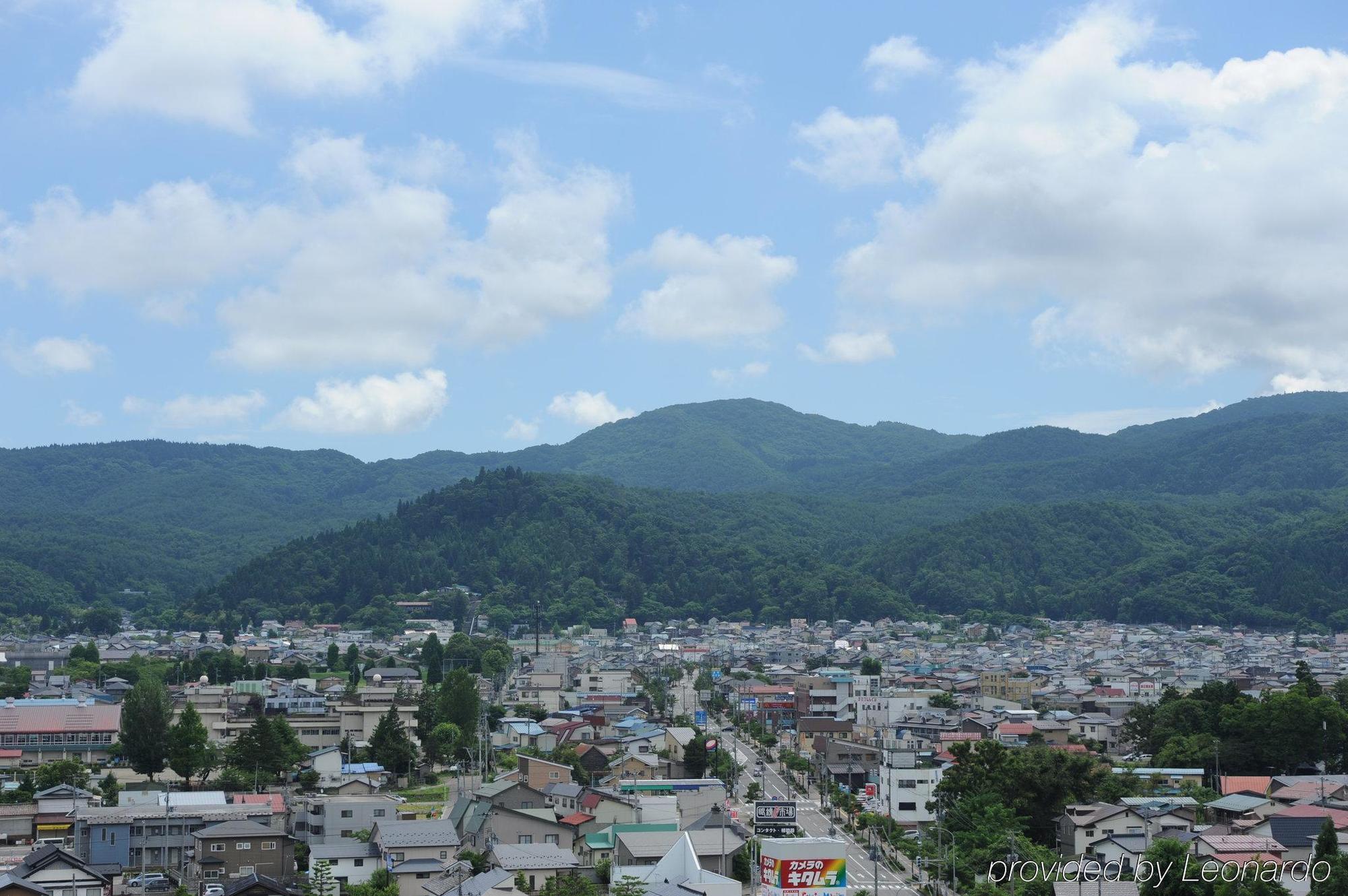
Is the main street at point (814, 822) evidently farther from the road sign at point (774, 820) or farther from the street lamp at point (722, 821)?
the street lamp at point (722, 821)

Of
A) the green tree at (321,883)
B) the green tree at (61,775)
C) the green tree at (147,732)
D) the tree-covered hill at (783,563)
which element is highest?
the tree-covered hill at (783,563)

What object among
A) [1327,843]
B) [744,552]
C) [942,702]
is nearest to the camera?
[1327,843]

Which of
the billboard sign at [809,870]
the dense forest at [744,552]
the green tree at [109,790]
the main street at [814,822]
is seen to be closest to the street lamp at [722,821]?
the main street at [814,822]

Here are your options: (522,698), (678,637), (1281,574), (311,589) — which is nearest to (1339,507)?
(1281,574)

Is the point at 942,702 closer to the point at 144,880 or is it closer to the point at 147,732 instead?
the point at 147,732

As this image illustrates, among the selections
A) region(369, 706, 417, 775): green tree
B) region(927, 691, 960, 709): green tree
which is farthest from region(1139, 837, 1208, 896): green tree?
region(927, 691, 960, 709): green tree

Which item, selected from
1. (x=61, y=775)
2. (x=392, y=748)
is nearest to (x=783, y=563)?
(x=392, y=748)
